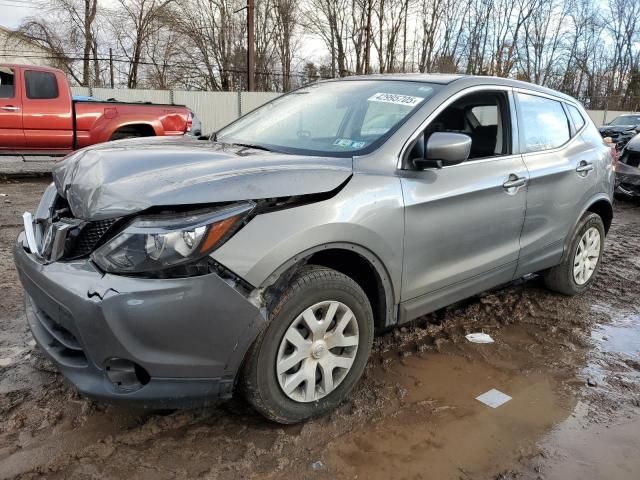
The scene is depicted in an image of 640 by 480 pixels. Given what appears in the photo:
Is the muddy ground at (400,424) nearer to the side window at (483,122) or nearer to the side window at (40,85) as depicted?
the side window at (483,122)

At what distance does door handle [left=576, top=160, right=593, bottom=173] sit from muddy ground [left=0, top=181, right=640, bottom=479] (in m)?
1.26

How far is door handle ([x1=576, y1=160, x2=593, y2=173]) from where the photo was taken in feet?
13.2

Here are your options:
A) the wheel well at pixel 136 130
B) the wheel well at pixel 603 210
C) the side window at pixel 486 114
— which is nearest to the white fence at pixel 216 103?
the wheel well at pixel 136 130

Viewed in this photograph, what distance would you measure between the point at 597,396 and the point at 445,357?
872mm

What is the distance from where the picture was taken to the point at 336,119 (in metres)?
3.25

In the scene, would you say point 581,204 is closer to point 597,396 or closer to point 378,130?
point 597,396

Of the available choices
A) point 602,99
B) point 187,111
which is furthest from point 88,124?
point 602,99

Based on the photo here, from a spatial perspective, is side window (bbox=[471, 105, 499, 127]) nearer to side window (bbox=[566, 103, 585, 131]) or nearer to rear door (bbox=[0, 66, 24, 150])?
side window (bbox=[566, 103, 585, 131])

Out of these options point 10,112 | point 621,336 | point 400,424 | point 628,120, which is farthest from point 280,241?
point 628,120

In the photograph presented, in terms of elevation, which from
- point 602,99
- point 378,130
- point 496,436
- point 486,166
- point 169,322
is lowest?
point 496,436

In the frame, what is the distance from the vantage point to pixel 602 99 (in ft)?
144

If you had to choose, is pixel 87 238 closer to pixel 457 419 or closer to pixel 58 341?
pixel 58 341

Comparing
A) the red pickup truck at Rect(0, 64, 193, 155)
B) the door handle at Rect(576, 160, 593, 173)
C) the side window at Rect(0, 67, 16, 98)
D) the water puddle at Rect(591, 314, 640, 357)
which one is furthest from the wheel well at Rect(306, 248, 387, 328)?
the side window at Rect(0, 67, 16, 98)

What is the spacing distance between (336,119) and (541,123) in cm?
165
